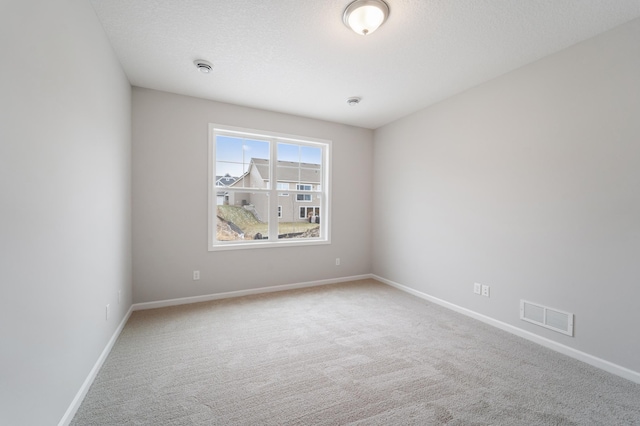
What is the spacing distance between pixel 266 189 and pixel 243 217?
54 centimetres

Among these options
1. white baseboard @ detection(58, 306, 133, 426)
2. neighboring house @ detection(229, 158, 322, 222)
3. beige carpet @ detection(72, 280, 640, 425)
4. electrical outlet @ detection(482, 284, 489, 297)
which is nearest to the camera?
white baseboard @ detection(58, 306, 133, 426)

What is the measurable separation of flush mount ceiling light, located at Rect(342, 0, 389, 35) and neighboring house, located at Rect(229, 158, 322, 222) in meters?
2.42

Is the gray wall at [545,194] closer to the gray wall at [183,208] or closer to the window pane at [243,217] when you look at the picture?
Answer: the gray wall at [183,208]

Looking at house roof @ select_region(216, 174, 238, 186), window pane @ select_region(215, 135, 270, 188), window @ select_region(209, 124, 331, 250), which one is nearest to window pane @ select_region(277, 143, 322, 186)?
window @ select_region(209, 124, 331, 250)

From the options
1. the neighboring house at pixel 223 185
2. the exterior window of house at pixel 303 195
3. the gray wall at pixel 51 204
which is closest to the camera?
the gray wall at pixel 51 204

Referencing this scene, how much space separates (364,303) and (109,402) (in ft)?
8.67

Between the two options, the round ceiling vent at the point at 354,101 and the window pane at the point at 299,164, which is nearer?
the round ceiling vent at the point at 354,101

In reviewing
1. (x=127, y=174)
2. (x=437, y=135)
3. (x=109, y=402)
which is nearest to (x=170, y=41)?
(x=127, y=174)

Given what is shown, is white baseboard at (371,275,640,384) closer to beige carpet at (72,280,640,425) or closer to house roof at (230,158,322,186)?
beige carpet at (72,280,640,425)

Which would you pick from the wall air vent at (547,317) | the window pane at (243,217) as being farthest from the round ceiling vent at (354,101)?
the wall air vent at (547,317)

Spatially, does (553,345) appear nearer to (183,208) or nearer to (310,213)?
(310,213)

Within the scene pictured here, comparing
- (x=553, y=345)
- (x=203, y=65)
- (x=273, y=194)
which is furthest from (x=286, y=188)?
(x=553, y=345)

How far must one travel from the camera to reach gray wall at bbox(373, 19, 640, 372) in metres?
2.04

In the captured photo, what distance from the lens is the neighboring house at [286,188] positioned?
155 inches
